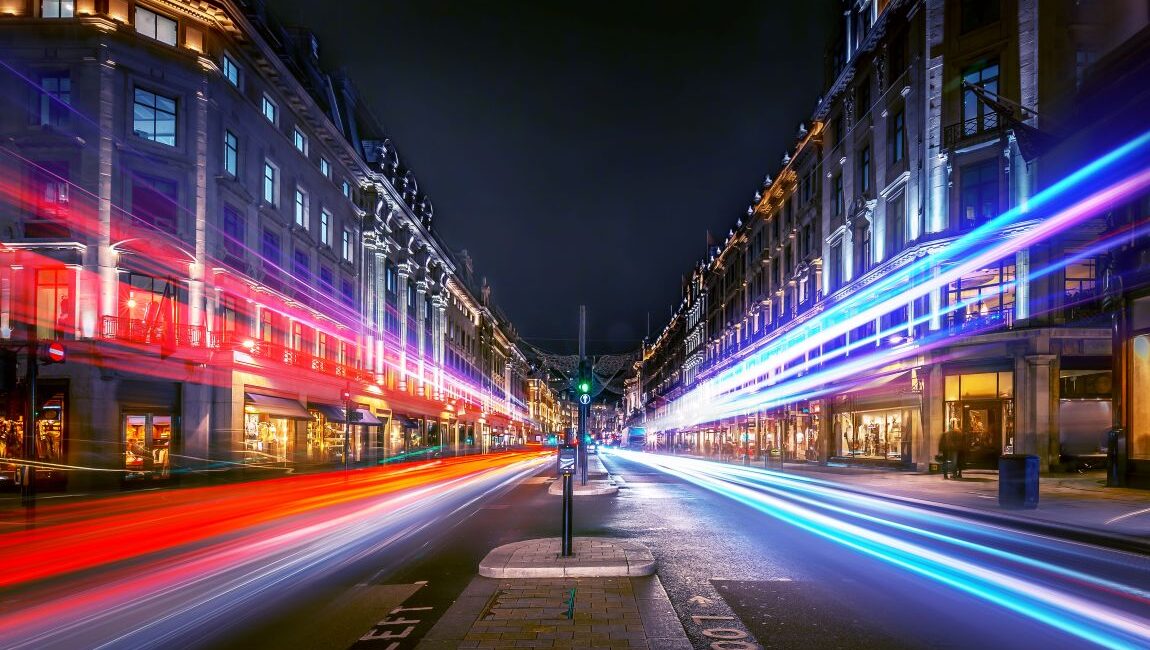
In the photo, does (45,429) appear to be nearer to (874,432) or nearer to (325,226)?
(325,226)

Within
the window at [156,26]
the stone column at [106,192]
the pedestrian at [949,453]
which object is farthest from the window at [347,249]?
the pedestrian at [949,453]

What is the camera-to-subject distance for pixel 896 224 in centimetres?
3434

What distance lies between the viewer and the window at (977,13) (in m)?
29.5

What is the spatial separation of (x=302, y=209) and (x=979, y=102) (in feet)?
98.7

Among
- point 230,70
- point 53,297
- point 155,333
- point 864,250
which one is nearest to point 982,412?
point 864,250

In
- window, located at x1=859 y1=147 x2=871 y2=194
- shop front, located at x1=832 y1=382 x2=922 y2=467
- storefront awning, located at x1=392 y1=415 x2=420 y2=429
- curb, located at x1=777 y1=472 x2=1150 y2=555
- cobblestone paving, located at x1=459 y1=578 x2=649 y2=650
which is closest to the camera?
cobblestone paving, located at x1=459 y1=578 x2=649 y2=650

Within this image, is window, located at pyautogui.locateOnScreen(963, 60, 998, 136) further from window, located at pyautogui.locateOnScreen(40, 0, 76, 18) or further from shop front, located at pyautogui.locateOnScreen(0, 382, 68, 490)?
shop front, located at pyautogui.locateOnScreen(0, 382, 68, 490)

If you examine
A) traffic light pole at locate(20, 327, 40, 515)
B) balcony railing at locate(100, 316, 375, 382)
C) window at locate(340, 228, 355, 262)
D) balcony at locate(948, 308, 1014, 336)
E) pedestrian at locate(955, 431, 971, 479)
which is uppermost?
window at locate(340, 228, 355, 262)

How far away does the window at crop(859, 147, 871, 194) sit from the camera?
37.9 meters

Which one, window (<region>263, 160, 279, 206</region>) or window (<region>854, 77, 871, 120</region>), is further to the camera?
window (<region>854, 77, 871, 120</region>)

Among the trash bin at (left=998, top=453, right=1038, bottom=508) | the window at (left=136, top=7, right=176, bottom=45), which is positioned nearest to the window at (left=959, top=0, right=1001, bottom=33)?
the trash bin at (left=998, top=453, right=1038, bottom=508)

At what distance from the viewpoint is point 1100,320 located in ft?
89.4

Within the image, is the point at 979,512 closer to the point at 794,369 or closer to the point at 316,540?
the point at 316,540

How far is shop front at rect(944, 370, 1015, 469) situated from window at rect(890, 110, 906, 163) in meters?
9.83
